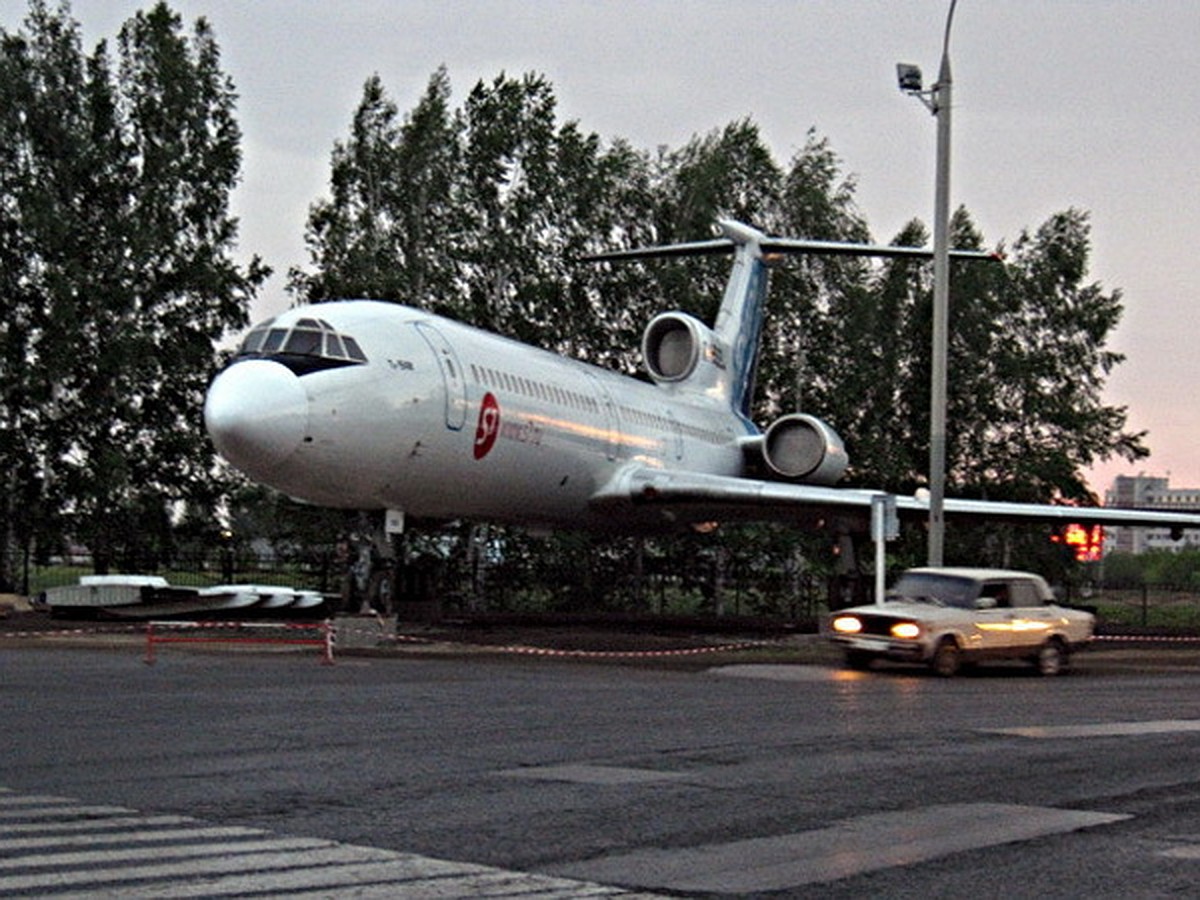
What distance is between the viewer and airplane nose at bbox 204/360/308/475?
25422 millimetres

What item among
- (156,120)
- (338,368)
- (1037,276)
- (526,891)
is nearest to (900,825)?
(526,891)

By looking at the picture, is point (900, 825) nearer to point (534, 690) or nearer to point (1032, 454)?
point (534, 690)

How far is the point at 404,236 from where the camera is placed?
5134 centimetres

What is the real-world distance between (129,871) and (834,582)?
100 ft

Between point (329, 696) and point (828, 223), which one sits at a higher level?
point (828, 223)

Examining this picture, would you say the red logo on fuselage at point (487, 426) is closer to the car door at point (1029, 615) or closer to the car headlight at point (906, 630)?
the car headlight at point (906, 630)

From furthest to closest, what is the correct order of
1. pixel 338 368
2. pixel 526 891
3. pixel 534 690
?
pixel 338 368 < pixel 534 690 < pixel 526 891

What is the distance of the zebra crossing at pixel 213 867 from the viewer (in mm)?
7168

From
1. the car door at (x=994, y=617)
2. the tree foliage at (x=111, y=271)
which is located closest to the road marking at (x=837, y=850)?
the car door at (x=994, y=617)

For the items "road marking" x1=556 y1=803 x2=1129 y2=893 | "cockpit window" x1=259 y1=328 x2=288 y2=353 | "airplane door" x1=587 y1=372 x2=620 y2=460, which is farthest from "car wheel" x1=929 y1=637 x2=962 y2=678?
"airplane door" x1=587 y1=372 x2=620 y2=460

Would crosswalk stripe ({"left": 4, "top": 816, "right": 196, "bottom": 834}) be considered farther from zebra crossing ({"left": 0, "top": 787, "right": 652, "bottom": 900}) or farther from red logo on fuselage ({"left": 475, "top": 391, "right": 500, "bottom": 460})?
red logo on fuselage ({"left": 475, "top": 391, "right": 500, "bottom": 460})

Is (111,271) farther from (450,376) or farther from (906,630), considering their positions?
(906,630)

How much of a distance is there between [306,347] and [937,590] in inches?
392

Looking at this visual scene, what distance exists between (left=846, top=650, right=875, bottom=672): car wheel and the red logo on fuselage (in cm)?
826
